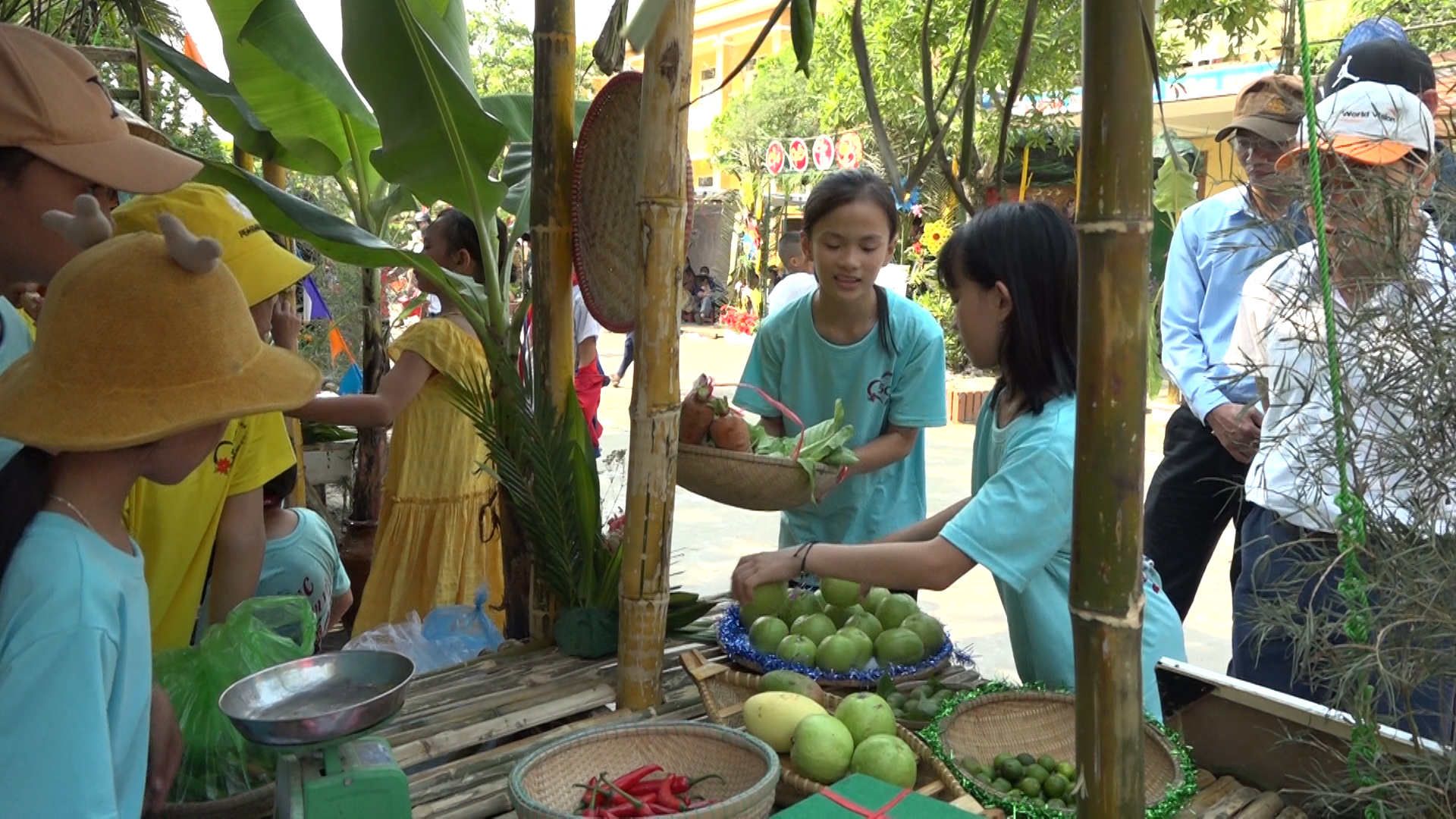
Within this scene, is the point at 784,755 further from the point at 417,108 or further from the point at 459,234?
the point at 459,234

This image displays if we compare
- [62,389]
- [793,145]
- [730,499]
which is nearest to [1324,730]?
[730,499]

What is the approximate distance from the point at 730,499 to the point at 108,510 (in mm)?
1175

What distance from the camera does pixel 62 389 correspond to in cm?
130

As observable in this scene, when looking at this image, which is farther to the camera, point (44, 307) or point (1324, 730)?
point (1324, 730)

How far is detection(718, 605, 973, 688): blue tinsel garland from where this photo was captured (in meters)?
2.00

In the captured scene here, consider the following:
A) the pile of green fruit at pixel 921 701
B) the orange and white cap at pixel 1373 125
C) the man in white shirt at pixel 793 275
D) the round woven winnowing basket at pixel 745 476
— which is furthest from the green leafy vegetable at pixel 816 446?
the man in white shirt at pixel 793 275

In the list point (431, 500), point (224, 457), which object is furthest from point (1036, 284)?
point (431, 500)

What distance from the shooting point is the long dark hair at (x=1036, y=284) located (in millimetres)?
2035

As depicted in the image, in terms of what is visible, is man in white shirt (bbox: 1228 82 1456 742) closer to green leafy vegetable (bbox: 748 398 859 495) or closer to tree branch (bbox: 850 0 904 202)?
tree branch (bbox: 850 0 904 202)

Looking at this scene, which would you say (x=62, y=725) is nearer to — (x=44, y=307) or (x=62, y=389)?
(x=62, y=389)

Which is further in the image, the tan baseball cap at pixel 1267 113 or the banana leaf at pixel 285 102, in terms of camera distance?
the banana leaf at pixel 285 102

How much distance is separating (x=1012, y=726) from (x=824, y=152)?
15573 mm

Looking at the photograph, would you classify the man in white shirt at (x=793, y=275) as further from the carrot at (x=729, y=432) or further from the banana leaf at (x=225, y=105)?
the carrot at (x=729, y=432)

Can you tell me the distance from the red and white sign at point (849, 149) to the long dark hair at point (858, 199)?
12843 millimetres
